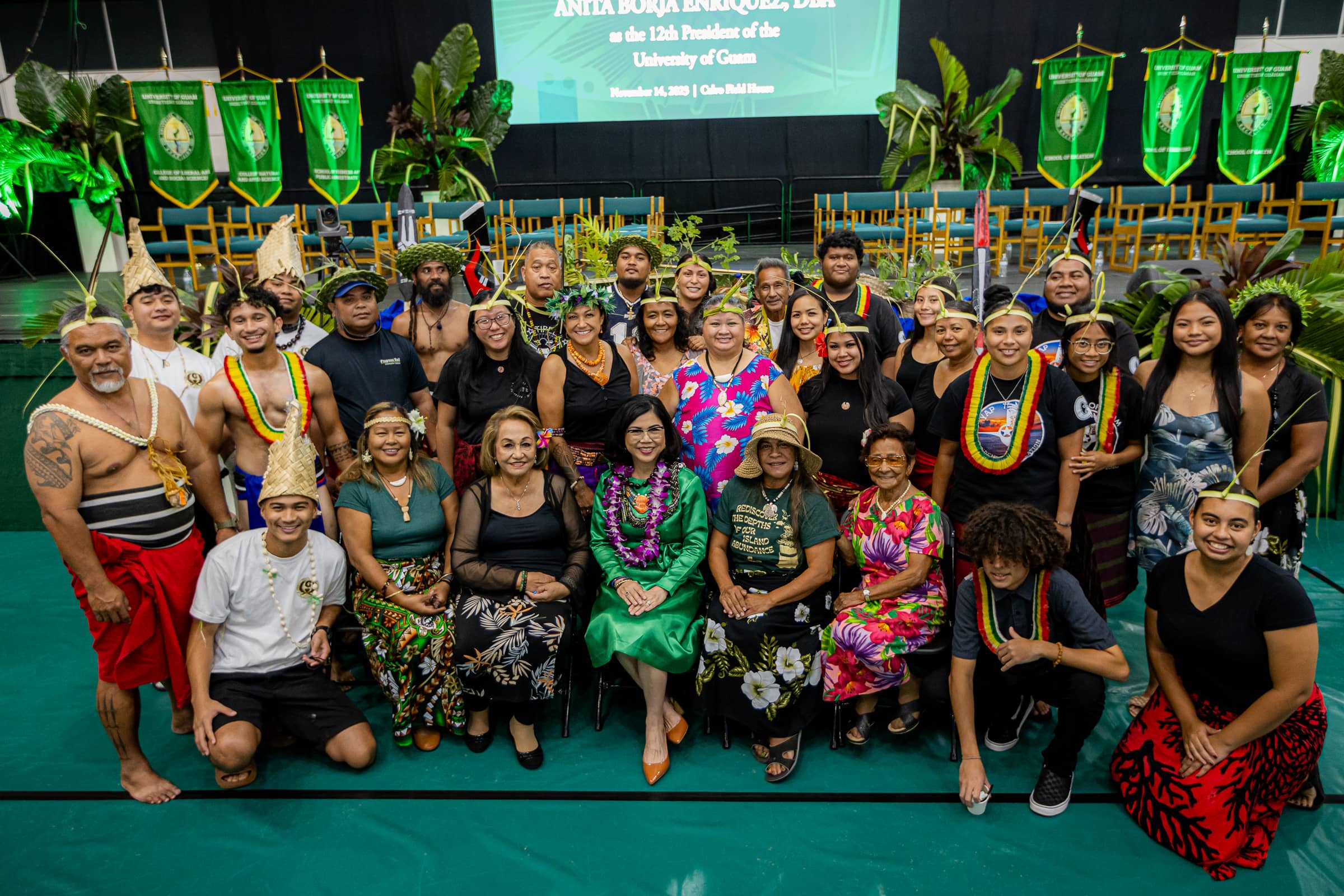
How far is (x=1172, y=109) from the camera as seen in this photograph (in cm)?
849

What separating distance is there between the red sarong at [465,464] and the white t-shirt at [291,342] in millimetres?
1035

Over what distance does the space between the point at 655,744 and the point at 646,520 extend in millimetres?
836

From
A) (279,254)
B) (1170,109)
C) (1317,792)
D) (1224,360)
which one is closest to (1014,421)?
(1224,360)

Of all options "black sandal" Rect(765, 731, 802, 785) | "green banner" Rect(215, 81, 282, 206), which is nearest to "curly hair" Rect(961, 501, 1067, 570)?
"black sandal" Rect(765, 731, 802, 785)

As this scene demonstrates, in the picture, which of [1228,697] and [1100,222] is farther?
[1100,222]

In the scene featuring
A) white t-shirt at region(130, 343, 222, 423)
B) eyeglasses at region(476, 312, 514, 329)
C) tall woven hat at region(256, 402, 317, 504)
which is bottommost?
tall woven hat at region(256, 402, 317, 504)

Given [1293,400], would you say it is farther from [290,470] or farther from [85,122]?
[85,122]

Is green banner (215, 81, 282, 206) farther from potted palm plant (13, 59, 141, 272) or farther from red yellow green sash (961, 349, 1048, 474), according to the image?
red yellow green sash (961, 349, 1048, 474)

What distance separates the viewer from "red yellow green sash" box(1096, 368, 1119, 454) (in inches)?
123

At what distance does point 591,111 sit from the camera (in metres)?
11.7

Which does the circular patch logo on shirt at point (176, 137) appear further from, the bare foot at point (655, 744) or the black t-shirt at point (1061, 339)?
the black t-shirt at point (1061, 339)

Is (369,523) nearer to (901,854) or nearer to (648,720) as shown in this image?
(648,720)

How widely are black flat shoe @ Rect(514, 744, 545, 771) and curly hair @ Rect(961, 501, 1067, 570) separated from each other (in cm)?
173

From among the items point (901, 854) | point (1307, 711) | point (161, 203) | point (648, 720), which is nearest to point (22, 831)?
point (648, 720)
